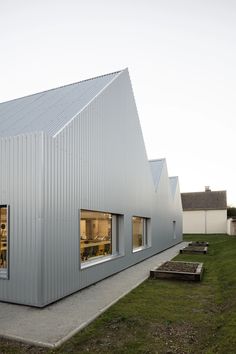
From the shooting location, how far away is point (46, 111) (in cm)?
1007

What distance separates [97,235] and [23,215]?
4.07 m

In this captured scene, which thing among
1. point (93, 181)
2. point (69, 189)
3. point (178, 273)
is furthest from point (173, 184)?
point (69, 189)

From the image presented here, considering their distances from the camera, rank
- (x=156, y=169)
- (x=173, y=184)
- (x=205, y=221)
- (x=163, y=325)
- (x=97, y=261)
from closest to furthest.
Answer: (x=163, y=325) < (x=97, y=261) < (x=156, y=169) < (x=173, y=184) < (x=205, y=221)

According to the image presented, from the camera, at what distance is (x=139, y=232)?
1537 cm

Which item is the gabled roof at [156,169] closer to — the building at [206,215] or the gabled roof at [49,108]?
the gabled roof at [49,108]

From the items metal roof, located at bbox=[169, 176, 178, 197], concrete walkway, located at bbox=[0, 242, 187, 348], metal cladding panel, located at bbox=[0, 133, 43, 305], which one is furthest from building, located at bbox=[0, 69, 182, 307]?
metal roof, located at bbox=[169, 176, 178, 197]

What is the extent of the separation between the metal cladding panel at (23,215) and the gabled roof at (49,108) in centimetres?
107

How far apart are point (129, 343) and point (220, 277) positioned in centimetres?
655

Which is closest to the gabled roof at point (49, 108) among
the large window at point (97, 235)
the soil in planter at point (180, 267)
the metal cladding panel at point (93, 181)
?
the metal cladding panel at point (93, 181)

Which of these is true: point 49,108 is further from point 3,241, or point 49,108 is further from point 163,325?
point 163,325

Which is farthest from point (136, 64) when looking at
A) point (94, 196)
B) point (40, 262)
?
point (40, 262)

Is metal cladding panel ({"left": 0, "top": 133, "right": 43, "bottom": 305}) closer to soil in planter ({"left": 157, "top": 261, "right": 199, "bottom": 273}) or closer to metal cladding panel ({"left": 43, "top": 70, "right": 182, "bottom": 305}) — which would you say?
metal cladding panel ({"left": 43, "top": 70, "right": 182, "bottom": 305})

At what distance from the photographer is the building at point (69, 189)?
22.3 ft

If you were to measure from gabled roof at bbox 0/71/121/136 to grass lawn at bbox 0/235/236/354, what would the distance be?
196 inches
